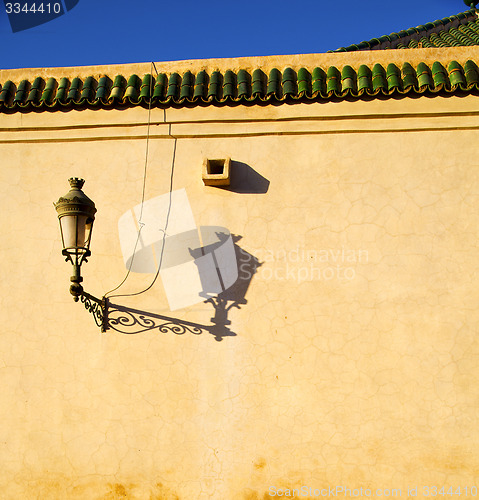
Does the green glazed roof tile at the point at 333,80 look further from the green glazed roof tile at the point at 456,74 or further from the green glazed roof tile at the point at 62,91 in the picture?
the green glazed roof tile at the point at 62,91

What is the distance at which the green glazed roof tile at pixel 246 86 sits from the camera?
4.44 m

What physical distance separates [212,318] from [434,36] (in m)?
6.53

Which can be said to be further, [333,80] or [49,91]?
[49,91]

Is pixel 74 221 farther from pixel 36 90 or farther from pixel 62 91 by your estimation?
pixel 36 90

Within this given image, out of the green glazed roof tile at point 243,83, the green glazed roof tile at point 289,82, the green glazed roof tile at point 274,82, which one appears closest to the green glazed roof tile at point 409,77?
the green glazed roof tile at point 289,82

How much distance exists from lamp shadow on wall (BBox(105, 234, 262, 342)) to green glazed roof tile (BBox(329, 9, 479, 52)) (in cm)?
412

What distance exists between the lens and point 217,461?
13.3 ft

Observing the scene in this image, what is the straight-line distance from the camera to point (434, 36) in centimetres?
822

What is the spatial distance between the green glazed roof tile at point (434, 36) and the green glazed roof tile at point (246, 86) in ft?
8.99

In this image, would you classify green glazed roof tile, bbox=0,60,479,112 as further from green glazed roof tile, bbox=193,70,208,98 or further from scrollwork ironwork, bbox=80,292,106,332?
scrollwork ironwork, bbox=80,292,106,332

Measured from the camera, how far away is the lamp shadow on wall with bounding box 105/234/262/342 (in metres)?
4.29

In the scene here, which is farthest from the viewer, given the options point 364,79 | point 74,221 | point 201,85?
point 201,85

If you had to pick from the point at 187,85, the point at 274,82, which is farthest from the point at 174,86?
the point at 274,82

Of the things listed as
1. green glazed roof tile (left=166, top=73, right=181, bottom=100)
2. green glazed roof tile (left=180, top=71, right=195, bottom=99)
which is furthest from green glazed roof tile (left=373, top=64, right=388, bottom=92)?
green glazed roof tile (left=166, top=73, right=181, bottom=100)
